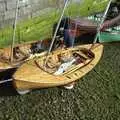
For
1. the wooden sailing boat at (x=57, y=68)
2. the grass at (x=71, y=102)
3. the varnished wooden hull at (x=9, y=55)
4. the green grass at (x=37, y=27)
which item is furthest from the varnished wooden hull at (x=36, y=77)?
the green grass at (x=37, y=27)

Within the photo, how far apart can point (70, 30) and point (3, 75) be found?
370cm

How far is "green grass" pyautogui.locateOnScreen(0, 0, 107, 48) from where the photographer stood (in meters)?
14.1

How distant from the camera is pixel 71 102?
12.2 m

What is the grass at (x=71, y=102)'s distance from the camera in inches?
457

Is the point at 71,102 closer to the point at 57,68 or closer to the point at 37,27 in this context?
the point at 57,68

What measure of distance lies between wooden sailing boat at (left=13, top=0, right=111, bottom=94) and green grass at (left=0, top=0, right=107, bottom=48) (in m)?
2.25

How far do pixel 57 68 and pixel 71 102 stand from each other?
50.5 inches

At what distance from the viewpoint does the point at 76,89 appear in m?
12.7

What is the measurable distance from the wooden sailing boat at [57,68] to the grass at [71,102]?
2.04 ft

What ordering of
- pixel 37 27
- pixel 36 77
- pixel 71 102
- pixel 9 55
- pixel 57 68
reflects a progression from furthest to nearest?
pixel 37 27
pixel 9 55
pixel 57 68
pixel 71 102
pixel 36 77

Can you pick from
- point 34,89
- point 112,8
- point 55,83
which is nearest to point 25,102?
point 34,89

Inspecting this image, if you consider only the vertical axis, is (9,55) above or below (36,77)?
above

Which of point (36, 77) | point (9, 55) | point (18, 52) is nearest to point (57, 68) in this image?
point (36, 77)

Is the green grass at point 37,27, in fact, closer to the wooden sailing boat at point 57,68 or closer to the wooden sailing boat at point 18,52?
the wooden sailing boat at point 18,52
